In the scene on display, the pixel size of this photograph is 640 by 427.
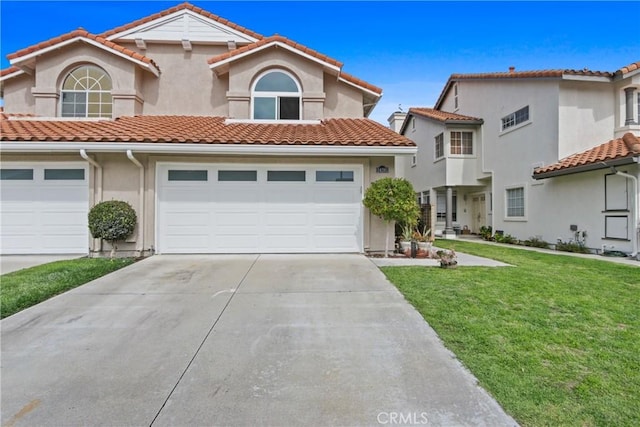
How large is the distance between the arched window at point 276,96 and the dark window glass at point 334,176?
2.89m

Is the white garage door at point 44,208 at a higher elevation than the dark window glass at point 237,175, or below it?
below

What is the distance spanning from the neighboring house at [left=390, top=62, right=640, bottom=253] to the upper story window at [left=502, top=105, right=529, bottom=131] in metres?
0.04

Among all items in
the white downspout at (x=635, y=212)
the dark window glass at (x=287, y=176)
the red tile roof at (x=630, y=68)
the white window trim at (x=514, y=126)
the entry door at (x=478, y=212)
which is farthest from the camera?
the entry door at (x=478, y=212)

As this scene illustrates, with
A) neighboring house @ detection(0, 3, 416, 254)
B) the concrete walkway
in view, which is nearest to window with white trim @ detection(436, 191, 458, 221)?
neighboring house @ detection(0, 3, 416, 254)

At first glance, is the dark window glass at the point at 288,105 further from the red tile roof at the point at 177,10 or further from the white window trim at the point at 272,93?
the red tile roof at the point at 177,10

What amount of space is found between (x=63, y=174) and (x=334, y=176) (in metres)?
7.24

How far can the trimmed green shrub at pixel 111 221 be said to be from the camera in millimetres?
8234

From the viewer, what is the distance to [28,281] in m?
6.12

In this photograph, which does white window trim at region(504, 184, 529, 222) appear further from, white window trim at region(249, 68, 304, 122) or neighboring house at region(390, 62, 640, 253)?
white window trim at region(249, 68, 304, 122)

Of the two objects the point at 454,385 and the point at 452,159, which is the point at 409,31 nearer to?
the point at 452,159

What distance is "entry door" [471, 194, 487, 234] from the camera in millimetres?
18234

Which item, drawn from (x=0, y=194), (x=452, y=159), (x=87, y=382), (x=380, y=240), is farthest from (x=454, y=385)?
(x=452, y=159)

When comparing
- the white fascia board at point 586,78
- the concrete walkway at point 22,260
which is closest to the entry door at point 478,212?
the white fascia board at point 586,78

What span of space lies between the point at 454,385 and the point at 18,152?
10.9 m
